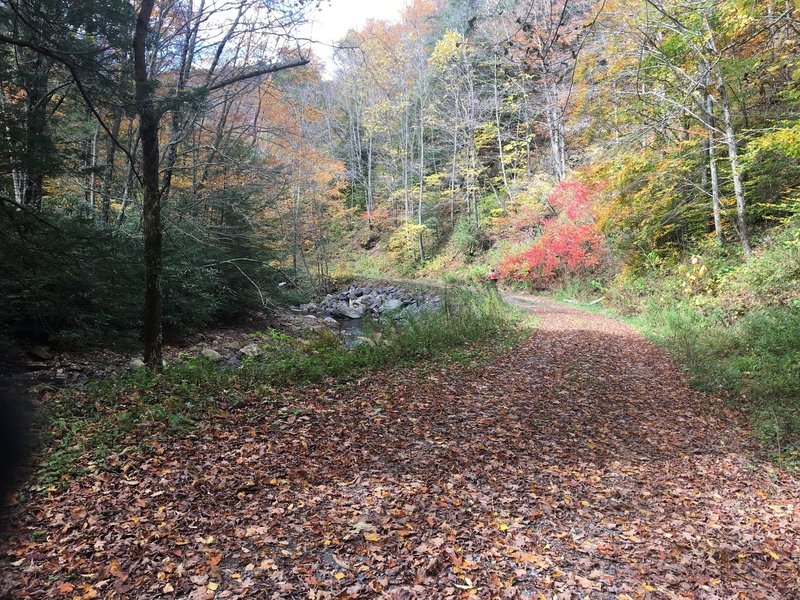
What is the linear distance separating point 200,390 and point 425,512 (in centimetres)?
348

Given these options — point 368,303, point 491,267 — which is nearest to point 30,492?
point 368,303

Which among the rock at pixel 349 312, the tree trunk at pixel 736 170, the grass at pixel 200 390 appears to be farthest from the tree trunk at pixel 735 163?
the rock at pixel 349 312

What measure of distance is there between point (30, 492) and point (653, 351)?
9.89 metres

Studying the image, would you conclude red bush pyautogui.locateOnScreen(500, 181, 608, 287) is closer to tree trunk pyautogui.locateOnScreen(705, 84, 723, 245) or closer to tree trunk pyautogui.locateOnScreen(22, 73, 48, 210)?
tree trunk pyautogui.locateOnScreen(705, 84, 723, 245)

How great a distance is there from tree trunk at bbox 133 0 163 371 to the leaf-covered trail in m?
2.63

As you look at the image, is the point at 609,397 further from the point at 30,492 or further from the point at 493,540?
the point at 30,492

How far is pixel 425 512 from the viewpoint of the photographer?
3.47 m

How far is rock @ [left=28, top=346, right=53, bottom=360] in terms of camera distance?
8.03 meters

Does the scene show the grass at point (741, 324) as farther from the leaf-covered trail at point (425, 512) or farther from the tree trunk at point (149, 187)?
the tree trunk at point (149, 187)

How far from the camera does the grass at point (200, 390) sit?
396 cm

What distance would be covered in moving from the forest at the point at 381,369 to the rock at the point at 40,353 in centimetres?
17

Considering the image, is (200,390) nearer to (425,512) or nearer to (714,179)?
(425,512)

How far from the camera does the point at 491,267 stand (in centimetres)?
2466

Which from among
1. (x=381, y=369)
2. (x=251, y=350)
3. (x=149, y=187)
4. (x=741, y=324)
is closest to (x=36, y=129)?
(x=149, y=187)
